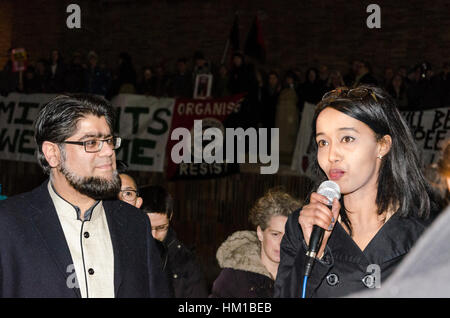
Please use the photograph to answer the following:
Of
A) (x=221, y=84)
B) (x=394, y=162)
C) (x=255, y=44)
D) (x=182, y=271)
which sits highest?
(x=255, y=44)

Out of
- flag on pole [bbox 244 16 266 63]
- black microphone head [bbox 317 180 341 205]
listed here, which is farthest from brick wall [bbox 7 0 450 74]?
black microphone head [bbox 317 180 341 205]

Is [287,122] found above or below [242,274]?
above

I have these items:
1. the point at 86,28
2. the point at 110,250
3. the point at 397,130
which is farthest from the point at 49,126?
the point at 86,28

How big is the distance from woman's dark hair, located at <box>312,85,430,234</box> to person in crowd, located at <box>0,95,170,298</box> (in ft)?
2.98

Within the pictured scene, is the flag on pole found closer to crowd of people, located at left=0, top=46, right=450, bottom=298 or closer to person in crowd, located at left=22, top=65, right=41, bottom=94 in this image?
person in crowd, located at left=22, top=65, right=41, bottom=94

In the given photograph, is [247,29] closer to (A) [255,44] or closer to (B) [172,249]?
(A) [255,44]

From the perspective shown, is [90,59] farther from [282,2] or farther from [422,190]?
[422,190]

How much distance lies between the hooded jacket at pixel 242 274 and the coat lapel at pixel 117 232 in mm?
1125

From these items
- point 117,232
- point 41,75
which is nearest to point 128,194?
point 117,232

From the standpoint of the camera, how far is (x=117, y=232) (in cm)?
279

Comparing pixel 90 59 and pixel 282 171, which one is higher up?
pixel 90 59

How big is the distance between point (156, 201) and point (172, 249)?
1.09 ft

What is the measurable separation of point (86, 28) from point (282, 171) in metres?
9.75

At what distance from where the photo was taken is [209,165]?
975 centimetres
